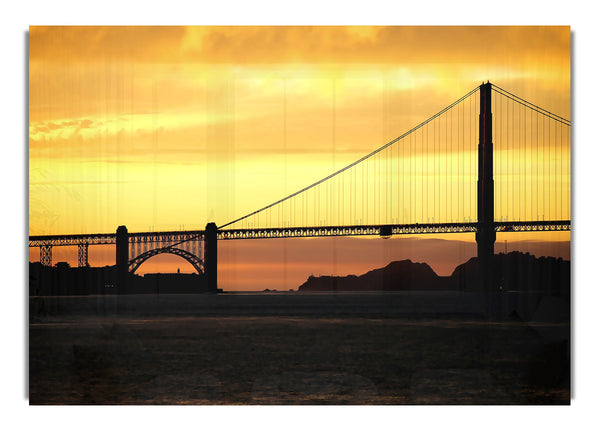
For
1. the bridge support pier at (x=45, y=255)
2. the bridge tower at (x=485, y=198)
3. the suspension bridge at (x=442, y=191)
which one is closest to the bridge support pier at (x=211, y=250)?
the suspension bridge at (x=442, y=191)

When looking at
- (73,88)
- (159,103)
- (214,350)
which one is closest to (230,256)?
(214,350)

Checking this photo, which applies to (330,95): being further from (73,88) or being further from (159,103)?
(73,88)

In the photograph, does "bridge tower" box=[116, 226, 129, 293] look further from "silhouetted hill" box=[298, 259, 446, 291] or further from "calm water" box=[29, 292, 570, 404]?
"silhouetted hill" box=[298, 259, 446, 291]

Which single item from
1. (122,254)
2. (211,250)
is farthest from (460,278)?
(122,254)

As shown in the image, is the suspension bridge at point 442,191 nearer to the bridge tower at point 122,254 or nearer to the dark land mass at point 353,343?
the bridge tower at point 122,254

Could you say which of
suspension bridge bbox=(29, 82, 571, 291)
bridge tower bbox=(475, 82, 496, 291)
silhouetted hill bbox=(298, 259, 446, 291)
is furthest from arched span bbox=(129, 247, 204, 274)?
bridge tower bbox=(475, 82, 496, 291)

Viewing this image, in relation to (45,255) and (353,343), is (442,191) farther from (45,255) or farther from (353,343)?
(45,255)
